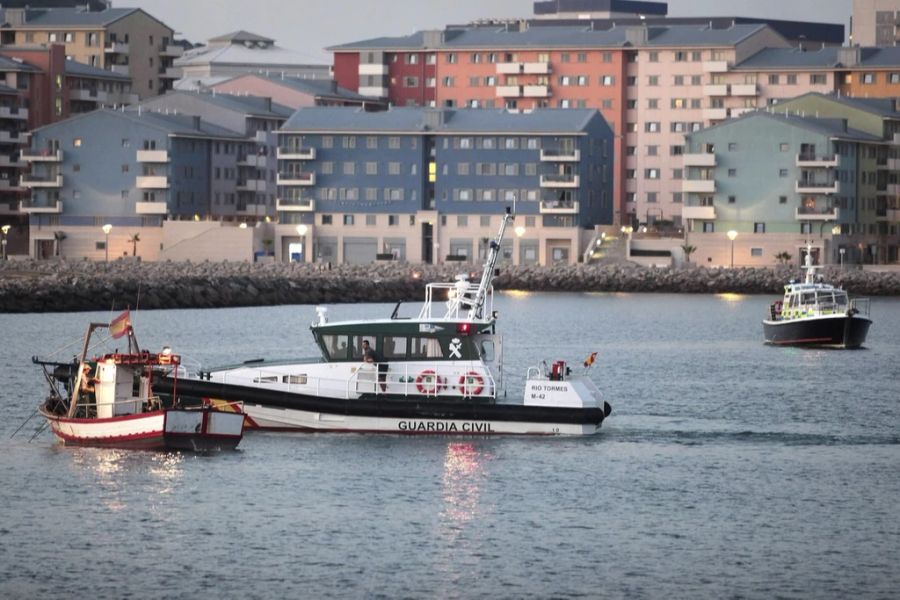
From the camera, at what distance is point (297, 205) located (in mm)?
139375

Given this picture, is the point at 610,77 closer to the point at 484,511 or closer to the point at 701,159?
the point at 701,159

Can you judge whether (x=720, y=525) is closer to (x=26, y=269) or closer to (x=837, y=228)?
(x=26, y=269)

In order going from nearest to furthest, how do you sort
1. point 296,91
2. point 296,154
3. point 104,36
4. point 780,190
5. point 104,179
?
point 780,190, point 296,154, point 104,179, point 296,91, point 104,36

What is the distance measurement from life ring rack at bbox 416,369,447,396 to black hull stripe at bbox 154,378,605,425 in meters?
0.28

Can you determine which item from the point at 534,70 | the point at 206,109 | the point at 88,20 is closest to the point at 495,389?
the point at 206,109

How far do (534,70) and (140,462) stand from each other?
130 meters

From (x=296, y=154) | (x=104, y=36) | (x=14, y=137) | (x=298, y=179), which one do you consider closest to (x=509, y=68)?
(x=296, y=154)

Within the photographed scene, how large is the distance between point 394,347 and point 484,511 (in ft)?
23.1

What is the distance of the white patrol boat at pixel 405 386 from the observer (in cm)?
4153

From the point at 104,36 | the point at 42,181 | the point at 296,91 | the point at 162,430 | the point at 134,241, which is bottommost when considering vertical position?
the point at 162,430

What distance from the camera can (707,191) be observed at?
457ft

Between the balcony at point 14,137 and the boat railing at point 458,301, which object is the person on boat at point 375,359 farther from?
the balcony at point 14,137

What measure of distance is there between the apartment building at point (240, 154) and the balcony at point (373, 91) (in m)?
18.6

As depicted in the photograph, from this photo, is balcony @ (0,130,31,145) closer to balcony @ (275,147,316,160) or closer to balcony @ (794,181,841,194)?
balcony @ (275,147,316,160)
